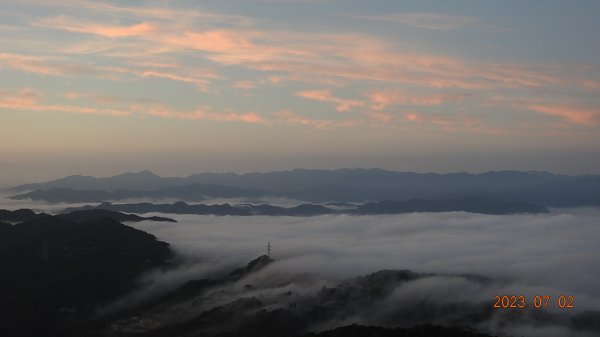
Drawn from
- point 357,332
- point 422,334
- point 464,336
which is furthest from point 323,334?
point 464,336

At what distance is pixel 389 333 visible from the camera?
180625mm

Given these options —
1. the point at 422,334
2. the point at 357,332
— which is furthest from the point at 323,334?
the point at 422,334

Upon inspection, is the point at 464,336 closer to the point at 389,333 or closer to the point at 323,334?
the point at 389,333

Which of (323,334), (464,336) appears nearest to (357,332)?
(323,334)

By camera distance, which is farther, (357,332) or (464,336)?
(357,332)

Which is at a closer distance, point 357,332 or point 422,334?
point 422,334

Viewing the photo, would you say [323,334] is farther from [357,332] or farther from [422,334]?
[422,334]

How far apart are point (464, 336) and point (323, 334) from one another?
4021cm

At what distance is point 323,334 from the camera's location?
184250mm

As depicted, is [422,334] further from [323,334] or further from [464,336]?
[323,334]

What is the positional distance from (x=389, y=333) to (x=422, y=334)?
10.6 m

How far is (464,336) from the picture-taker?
573 feet

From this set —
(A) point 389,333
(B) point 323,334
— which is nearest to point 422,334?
(A) point 389,333

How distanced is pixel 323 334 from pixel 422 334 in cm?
2912
